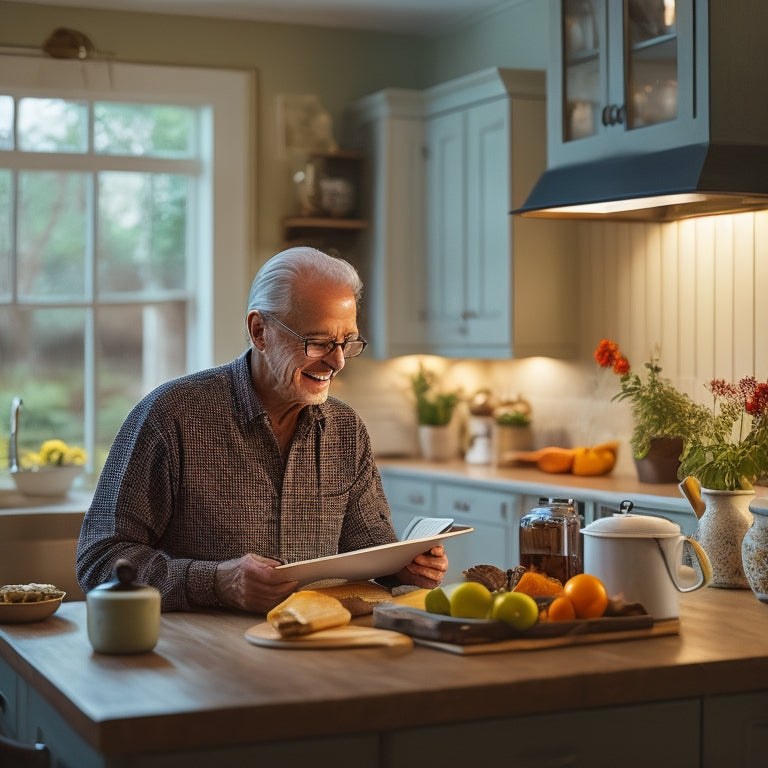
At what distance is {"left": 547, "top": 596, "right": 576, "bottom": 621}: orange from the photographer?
1985 mm

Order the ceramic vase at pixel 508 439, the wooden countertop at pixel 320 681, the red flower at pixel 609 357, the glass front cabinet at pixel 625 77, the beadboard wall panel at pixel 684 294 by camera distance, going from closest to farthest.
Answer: the wooden countertop at pixel 320 681, the glass front cabinet at pixel 625 77, the red flower at pixel 609 357, the beadboard wall panel at pixel 684 294, the ceramic vase at pixel 508 439

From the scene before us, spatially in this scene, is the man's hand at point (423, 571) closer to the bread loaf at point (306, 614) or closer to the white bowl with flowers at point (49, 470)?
the bread loaf at point (306, 614)

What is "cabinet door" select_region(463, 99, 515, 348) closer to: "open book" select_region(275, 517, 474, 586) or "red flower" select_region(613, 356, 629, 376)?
"red flower" select_region(613, 356, 629, 376)

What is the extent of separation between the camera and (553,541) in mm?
2377

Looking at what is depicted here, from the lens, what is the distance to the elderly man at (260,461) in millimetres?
2385

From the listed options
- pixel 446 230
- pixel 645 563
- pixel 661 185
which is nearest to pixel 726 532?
pixel 645 563

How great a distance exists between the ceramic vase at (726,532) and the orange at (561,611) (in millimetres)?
685

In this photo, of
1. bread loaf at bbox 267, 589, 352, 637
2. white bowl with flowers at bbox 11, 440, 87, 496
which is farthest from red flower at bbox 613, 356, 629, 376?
white bowl with flowers at bbox 11, 440, 87, 496

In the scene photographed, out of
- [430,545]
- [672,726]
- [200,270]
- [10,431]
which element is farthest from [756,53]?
[10,431]

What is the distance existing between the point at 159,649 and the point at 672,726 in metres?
0.79

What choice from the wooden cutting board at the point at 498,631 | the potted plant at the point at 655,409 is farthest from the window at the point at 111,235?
the wooden cutting board at the point at 498,631

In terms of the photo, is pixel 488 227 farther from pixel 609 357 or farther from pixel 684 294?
pixel 609 357

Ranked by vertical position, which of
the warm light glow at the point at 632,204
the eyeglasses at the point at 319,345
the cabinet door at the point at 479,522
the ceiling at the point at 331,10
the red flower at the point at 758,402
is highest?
the ceiling at the point at 331,10

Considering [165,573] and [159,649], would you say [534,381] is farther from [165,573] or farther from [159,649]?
[159,649]
